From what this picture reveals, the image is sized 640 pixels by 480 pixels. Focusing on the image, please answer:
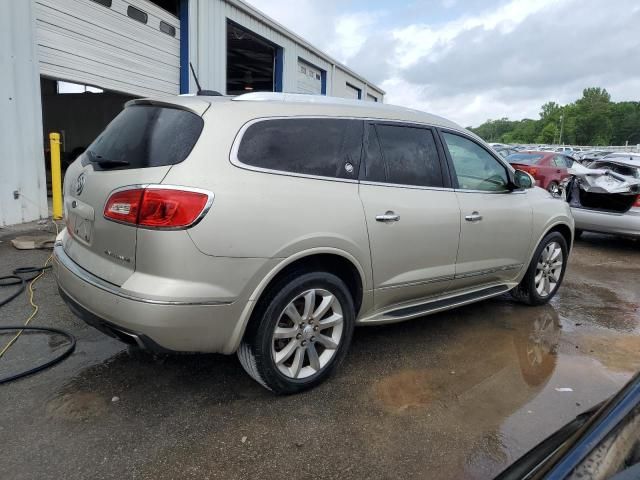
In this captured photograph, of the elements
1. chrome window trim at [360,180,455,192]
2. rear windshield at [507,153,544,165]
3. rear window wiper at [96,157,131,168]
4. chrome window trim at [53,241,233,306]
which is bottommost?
chrome window trim at [53,241,233,306]

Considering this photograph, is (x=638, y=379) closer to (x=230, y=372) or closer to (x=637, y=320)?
(x=230, y=372)

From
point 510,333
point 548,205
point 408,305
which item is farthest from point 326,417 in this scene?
point 548,205

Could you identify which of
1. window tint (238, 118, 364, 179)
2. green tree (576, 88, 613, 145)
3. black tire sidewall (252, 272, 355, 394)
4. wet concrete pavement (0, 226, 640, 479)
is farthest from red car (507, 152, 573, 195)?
green tree (576, 88, 613, 145)

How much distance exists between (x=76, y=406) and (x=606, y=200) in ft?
27.3

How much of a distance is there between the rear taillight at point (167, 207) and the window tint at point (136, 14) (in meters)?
8.02

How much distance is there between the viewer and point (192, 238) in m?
2.46

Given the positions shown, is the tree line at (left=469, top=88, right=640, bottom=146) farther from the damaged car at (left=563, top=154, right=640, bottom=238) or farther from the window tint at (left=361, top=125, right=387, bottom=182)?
the window tint at (left=361, top=125, right=387, bottom=182)

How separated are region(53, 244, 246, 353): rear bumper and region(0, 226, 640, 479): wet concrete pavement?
1.59ft

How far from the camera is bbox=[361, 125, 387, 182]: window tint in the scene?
3275mm

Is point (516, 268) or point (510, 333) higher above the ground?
point (516, 268)

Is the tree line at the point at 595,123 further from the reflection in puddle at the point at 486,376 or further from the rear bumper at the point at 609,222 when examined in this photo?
the reflection in puddle at the point at 486,376

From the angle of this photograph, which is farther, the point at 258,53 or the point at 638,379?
the point at 258,53

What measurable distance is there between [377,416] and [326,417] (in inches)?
11.7

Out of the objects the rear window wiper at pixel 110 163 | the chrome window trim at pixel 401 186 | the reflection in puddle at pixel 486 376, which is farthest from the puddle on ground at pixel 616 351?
the rear window wiper at pixel 110 163
